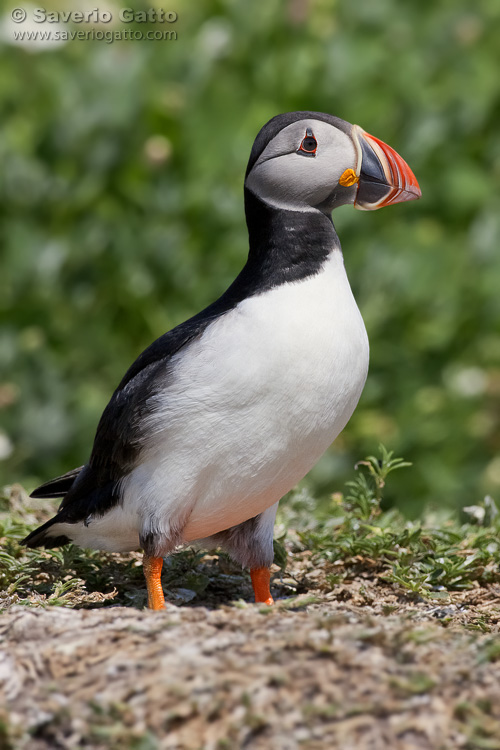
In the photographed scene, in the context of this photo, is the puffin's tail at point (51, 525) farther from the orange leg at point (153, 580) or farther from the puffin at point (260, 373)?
the orange leg at point (153, 580)

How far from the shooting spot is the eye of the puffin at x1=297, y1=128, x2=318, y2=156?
3518mm

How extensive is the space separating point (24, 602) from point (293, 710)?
4.61 feet

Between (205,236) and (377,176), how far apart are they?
451cm

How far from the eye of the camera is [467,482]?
24.8ft

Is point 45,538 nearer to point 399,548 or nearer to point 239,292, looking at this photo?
point 239,292

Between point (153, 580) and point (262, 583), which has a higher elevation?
point (153, 580)

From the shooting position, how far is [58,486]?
13.8ft

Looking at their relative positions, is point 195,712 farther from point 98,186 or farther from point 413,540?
point 98,186

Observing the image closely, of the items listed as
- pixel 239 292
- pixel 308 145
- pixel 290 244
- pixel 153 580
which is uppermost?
pixel 308 145

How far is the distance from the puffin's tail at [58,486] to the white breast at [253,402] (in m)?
0.70

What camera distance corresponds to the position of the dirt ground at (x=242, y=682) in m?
2.39

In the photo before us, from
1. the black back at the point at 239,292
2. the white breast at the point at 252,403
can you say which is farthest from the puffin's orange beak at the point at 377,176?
the white breast at the point at 252,403

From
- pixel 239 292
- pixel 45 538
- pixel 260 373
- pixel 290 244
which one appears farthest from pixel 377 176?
pixel 45 538

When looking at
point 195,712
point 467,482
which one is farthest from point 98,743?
point 467,482
